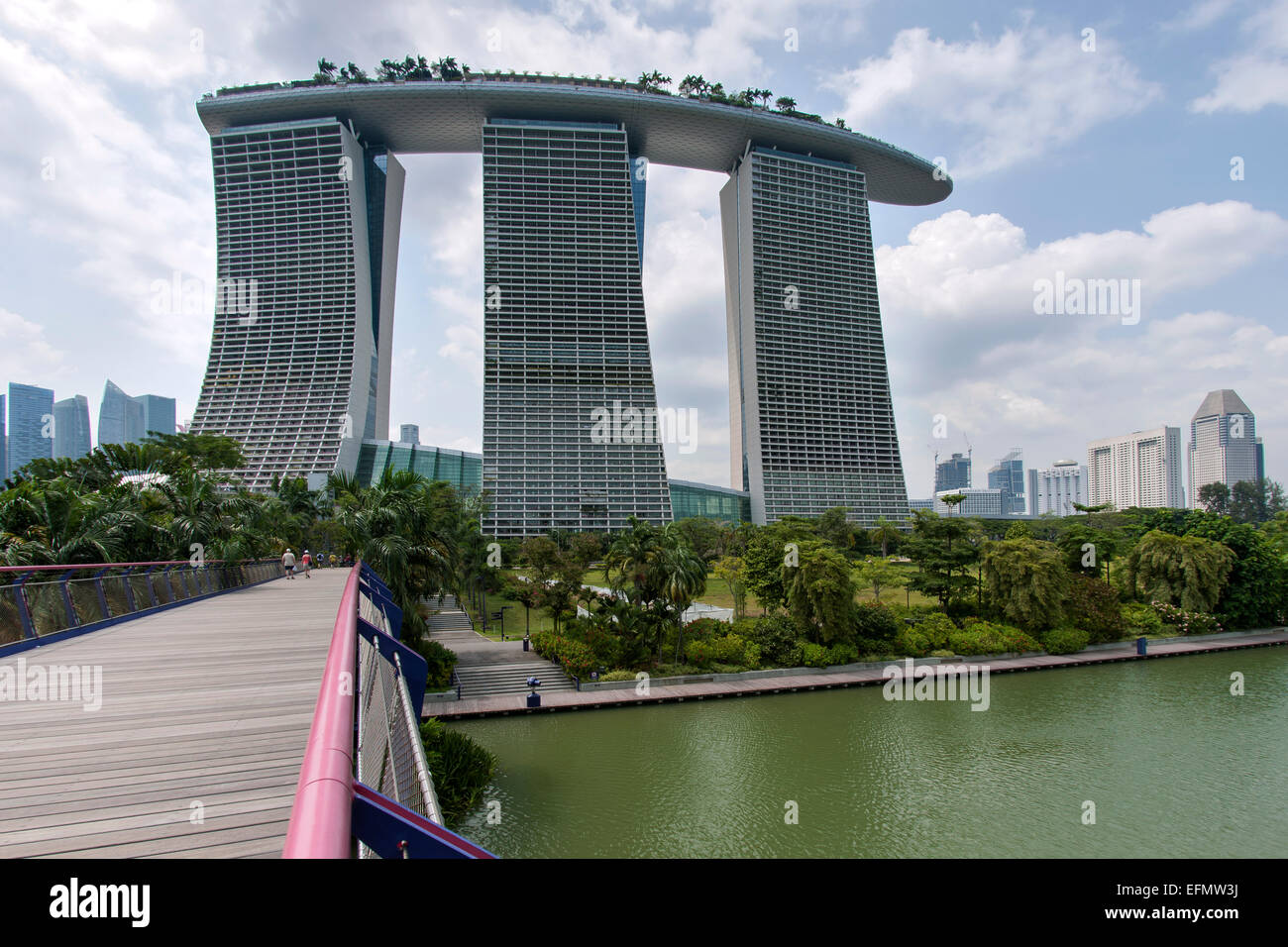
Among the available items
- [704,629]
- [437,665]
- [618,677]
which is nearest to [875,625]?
[704,629]

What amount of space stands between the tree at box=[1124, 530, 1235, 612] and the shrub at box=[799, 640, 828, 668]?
2465 cm

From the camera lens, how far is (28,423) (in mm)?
141125

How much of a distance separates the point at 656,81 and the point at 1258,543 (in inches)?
3071

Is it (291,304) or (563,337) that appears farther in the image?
(291,304)

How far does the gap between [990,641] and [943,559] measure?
6.13 meters

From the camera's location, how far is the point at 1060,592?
1280 inches

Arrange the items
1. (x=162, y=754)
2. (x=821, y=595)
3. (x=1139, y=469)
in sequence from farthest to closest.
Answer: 1. (x=1139, y=469)
2. (x=821, y=595)
3. (x=162, y=754)

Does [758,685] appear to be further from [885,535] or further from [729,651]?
[885,535]

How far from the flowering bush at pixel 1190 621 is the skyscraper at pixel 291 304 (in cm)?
7430

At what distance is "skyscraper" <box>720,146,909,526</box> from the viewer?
257 ft

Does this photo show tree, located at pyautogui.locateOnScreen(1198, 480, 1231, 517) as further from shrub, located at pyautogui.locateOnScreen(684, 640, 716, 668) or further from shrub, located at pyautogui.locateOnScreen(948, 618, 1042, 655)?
shrub, located at pyautogui.locateOnScreen(684, 640, 716, 668)
